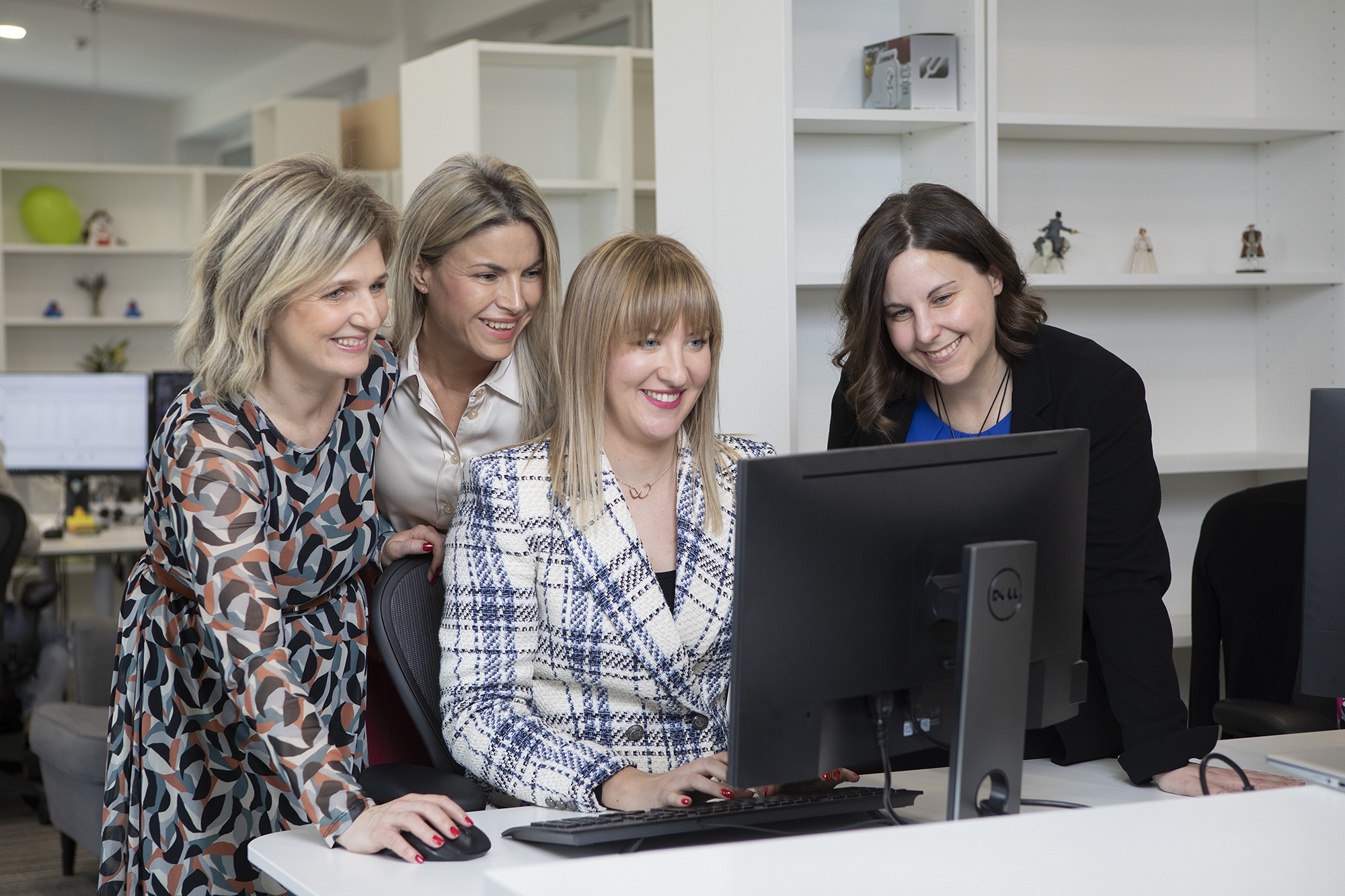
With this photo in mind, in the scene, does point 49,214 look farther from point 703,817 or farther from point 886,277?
point 703,817

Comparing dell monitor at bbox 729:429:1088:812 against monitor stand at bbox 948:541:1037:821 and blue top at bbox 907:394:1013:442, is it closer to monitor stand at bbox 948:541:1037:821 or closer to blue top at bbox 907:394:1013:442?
monitor stand at bbox 948:541:1037:821

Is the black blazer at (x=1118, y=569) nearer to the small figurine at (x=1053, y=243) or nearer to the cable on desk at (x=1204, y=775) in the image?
the cable on desk at (x=1204, y=775)

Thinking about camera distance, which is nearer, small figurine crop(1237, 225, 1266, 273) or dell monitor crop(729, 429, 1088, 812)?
dell monitor crop(729, 429, 1088, 812)

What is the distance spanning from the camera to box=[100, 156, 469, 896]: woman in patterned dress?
1.41 meters

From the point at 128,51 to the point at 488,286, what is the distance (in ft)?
27.2

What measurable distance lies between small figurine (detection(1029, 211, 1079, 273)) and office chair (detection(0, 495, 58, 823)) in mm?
3053

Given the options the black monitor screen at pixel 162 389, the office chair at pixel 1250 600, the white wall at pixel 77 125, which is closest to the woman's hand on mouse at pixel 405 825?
the office chair at pixel 1250 600

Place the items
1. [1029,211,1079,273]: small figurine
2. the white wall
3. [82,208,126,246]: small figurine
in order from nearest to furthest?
[1029,211,1079,273]: small figurine → [82,208,126,246]: small figurine → the white wall

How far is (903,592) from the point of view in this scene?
1.26 m

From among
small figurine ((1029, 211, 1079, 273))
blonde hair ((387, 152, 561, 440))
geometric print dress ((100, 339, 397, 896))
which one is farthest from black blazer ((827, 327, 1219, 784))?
small figurine ((1029, 211, 1079, 273))

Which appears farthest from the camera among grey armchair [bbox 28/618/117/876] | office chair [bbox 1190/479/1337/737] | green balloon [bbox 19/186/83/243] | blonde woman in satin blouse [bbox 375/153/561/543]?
green balloon [bbox 19/186/83/243]

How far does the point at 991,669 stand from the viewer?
1.25 meters

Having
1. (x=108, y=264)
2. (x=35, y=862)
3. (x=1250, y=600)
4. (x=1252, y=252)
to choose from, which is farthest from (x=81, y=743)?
(x=108, y=264)

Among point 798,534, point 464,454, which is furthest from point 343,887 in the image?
point 464,454
